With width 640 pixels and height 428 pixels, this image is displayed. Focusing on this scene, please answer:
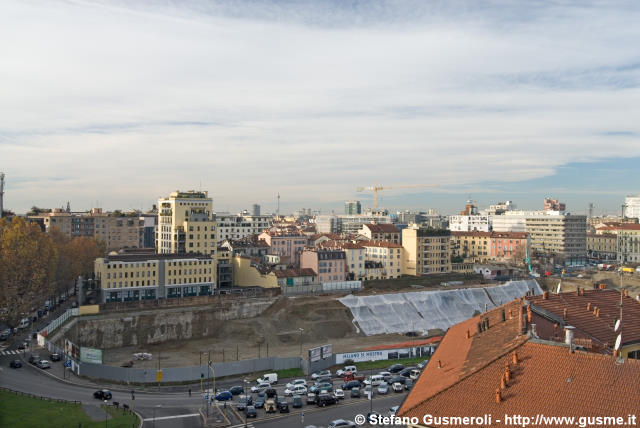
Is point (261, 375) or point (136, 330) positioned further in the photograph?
point (136, 330)

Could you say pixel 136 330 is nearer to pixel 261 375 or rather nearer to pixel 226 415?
pixel 261 375

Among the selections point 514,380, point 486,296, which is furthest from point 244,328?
point 514,380

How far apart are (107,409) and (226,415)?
9.89m

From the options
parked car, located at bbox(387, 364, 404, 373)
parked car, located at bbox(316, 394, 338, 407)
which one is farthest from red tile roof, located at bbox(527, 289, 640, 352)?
parked car, located at bbox(387, 364, 404, 373)

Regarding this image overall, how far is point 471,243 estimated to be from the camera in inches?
6363

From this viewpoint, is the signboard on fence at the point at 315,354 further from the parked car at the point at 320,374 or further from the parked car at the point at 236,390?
the parked car at the point at 236,390

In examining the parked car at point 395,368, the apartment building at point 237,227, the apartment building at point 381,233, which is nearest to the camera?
the parked car at point 395,368

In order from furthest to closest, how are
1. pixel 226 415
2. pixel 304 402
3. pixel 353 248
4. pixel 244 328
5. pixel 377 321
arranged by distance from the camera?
pixel 353 248 → pixel 377 321 → pixel 244 328 → pixel 304 402 → pixel 226 415

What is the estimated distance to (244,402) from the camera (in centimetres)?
4794

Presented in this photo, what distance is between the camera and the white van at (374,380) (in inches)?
2085

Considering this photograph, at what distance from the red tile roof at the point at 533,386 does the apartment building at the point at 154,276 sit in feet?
225

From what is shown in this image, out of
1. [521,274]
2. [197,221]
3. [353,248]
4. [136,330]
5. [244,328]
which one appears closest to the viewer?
[136,330]

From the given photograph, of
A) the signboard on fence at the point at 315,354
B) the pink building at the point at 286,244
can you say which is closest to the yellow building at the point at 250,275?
the pink building at the point at 286,244

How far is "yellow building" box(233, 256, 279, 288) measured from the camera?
96500mm
